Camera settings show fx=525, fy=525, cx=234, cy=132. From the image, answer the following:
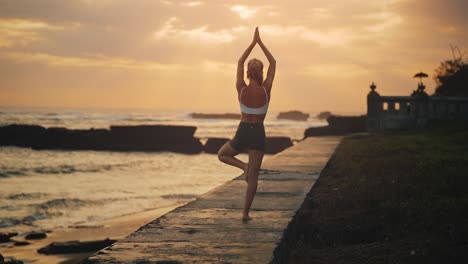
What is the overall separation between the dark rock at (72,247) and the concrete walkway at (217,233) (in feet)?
16.4

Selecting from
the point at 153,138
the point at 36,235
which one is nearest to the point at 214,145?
the point at 153,138

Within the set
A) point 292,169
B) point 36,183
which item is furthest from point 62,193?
point 292,169

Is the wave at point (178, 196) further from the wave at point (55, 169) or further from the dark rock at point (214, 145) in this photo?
the dark rock at point (214, 145)

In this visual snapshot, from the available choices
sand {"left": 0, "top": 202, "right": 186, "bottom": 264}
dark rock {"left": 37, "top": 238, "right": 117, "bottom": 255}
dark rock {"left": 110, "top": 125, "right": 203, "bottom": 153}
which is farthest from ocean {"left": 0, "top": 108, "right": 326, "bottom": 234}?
dark rock {"left": 110, "top": 125, "right": 203, "bottom": 153}

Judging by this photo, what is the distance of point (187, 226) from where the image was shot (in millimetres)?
5488

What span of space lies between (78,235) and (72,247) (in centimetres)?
183

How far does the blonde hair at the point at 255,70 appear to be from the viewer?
5.74m

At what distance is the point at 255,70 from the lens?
5750 millimetres

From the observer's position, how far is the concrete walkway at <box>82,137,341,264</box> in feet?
14.0

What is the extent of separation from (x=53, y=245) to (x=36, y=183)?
15.5 metres

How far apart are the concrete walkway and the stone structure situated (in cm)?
2053

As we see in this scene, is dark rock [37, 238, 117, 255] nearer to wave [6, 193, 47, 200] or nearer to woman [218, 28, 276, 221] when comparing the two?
woman [218, 28, 276, 221]

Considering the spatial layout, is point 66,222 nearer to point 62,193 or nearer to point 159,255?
point 62,193

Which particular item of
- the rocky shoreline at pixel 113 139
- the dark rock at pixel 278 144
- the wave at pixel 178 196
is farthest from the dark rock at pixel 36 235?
the rocky shoreline at pixel 113 139
